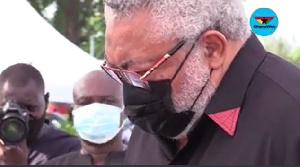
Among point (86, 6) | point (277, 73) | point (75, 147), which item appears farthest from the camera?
point (86, 6)

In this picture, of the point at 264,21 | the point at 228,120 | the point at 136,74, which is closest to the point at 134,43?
the point at 136,74

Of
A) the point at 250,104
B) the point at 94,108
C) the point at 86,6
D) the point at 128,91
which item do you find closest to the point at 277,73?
the point at 250,104

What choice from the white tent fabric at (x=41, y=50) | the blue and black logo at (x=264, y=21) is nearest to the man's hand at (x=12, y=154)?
the blue and black logo at (x=264, y=21)

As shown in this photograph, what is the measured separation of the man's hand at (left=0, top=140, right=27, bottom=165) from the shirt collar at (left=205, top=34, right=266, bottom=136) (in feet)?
5.31

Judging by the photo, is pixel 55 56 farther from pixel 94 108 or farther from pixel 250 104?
pixel 250 104

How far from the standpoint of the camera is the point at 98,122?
3.30 m

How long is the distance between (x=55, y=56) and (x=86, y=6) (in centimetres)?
916

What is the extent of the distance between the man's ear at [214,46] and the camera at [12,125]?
5.09 ft

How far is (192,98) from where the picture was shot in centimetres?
168

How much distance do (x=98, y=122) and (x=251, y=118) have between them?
1.80 metres

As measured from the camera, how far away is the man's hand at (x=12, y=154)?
3094 millimetres

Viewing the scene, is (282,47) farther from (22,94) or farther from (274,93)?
(274,93)

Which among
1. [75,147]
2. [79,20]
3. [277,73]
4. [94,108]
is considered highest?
[277,73]

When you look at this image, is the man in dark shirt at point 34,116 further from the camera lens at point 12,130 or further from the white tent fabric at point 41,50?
the white tent fabric at point 41,50
